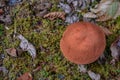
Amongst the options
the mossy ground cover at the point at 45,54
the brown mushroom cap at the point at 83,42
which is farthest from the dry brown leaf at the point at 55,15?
the brown mushroom cap at the point at 83,42

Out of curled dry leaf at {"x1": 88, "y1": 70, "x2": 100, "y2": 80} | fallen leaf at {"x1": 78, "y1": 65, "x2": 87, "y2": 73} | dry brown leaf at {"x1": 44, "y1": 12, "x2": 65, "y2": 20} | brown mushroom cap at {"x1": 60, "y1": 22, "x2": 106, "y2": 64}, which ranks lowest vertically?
curled dry leaf at {"x1": 88, "y1": 70, "x2": 100, "y2": 80}

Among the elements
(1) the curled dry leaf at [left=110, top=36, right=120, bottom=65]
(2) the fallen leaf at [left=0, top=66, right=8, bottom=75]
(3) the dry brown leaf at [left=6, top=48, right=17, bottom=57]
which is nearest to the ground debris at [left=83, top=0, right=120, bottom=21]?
(1) the curled dry leaf at [left=110, top=36, right=120, bottom=65]

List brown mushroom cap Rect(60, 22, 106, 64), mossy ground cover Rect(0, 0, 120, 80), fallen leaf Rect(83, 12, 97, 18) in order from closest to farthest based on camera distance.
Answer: brown mushroom cap Rect(60, 22, 106, 64) → mossy ground cover Rect(0, 0, 120, 80) → fallen leaf Rect(83, 12, 97, 18)

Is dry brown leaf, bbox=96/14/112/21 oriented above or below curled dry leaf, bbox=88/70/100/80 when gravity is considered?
above

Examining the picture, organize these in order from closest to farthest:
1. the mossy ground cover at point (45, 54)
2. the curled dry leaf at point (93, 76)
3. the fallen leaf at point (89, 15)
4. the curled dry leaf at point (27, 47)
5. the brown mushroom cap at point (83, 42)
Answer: the brown mushroom cap at point (83, 42) < the curled dry leaf at point (93, 76) < the mossy ground cover at point (45, 54) < the curled dry leaf at point (27, 47) < the fallen leaf at point (89, 15)

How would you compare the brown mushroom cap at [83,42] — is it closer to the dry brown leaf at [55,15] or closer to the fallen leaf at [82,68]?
the fallen leaf at [82,68]

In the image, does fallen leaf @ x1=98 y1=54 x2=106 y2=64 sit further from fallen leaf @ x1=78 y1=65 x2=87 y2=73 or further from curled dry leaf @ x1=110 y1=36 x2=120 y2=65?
fallen leaf @ x1=78 y1=65 x2=87 y2=73
